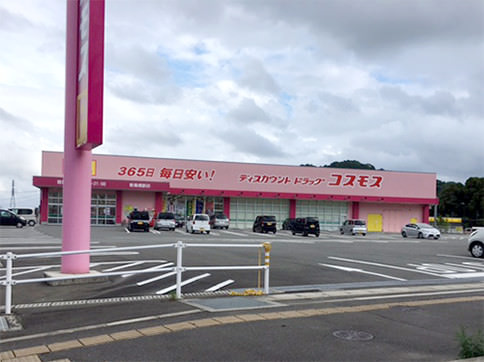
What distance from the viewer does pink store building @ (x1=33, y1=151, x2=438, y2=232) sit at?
5141cm

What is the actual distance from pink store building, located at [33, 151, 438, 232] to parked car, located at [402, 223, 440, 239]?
424 inches

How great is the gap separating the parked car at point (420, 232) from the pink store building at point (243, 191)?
35.3ft

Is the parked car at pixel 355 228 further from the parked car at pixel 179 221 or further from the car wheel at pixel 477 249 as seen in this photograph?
the car wheel at pixel 477 249

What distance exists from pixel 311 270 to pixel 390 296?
4524mm

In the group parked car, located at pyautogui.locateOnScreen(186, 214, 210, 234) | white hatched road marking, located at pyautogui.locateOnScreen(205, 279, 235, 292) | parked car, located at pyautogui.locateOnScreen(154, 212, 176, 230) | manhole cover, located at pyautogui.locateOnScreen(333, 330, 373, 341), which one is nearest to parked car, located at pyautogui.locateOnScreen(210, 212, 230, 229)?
parked car, located at pyautogui.locateOnScreen(154, 212, 176, 230)

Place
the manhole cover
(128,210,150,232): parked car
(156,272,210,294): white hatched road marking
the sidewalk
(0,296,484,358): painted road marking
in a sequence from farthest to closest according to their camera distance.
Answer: (128,210,150,232): parked car → (156,272,210,294): white hatched road marking → the manhole cover → (0,296,484,358): painted road marking → the sidewalk

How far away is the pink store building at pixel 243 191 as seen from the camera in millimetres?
51406

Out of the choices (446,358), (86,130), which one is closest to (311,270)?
(86,130)

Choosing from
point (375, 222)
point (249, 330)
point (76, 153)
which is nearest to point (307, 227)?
point (375, 222)

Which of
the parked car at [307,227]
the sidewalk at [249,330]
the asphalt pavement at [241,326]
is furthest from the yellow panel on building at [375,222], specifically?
the sidewalk at [249,330]

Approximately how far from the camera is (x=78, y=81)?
12258mm

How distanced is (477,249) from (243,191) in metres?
35.0

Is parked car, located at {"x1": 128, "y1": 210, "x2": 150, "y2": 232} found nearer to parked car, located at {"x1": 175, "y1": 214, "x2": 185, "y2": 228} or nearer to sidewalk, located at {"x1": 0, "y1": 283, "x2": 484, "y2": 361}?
parked car, located at {"x1": 175, "y1": 214, "x2": 185, "y2": 228}

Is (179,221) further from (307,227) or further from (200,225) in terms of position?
(307,227)
